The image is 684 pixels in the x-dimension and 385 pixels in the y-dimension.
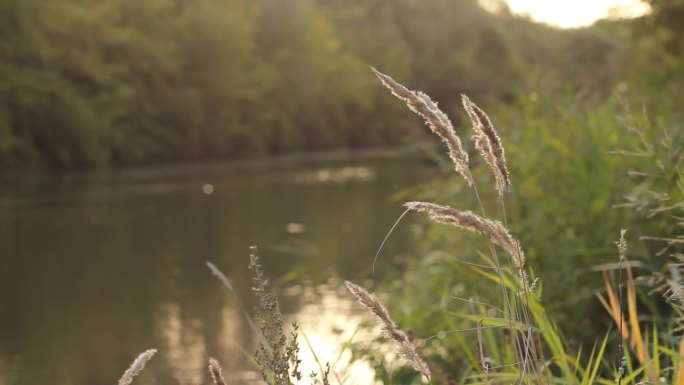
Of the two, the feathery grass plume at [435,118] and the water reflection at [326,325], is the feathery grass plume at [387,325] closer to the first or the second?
the feathery grass plume at [435,118]

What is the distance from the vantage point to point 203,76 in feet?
129

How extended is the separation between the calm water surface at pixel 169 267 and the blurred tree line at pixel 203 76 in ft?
13.0

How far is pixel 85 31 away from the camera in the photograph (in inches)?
1260

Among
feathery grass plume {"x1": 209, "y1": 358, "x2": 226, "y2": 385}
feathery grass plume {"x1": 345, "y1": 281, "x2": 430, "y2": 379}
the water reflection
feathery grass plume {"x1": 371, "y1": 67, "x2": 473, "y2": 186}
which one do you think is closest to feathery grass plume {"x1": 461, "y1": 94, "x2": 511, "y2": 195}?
feathery grass plume {"x1": 371, "y1": 67, "x2": 473, "y2": 186}

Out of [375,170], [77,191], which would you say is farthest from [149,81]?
[77,191]

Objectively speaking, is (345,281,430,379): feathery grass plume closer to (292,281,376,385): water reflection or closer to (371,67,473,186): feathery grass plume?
(371,67,473,186): feathery grass plume

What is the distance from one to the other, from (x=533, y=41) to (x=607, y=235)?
A: 56648 millimetres

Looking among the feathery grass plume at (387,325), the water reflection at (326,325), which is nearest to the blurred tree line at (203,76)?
the water reflection at (326,325)

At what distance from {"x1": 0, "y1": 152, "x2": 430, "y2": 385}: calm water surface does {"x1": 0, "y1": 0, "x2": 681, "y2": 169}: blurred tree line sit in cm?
397

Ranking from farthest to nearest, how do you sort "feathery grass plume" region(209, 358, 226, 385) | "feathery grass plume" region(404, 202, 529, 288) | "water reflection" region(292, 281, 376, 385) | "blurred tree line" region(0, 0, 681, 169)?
1. "blurred tree line" region(0, 0, 681, 169)
2. "water reflection" region(292, 281, 376, 385)
3. "feathery grass plume" region(209, 358, 226, 385)
4. "feathery grass plume" region(404, 202, 529, 288)

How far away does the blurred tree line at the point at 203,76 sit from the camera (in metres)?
28.5

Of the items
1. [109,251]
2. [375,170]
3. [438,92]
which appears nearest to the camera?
[109,251]

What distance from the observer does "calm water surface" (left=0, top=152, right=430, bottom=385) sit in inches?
312

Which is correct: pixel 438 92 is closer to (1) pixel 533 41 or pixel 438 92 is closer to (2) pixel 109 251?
(1) pixel 533 41
